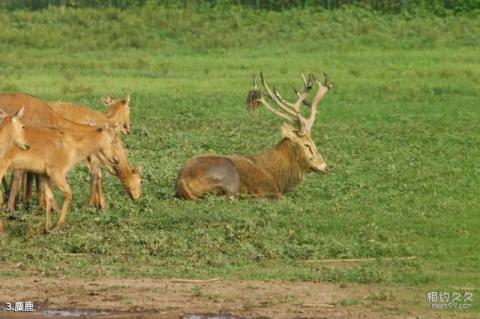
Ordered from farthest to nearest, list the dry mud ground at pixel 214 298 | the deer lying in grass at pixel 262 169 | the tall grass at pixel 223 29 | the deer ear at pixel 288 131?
the tall grass at pixel 223 29 → the deer ear at pixel 288 131 → the deer lying in grass at pixel 262 169 → the dry mud ground at pixel 214 298

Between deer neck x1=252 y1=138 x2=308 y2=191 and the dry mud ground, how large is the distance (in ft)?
13.7

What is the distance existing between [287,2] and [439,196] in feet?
Result: 68.7

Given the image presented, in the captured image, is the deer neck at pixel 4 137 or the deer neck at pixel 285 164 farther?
the deer neck at pixel 285 164

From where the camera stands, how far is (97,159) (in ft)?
44.6

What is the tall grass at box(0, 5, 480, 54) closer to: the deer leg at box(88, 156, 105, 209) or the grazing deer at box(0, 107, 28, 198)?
the deer leg at box(88, 156, 105, 209)

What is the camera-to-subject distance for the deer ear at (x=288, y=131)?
48.5 feet

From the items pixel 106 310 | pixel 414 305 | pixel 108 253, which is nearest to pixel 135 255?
pixel 108 253

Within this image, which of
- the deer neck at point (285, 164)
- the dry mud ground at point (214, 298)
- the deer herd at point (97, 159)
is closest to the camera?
the dry mud ground at point (214, 298)

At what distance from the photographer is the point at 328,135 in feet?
62.3

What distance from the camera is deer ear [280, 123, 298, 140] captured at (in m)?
14.8

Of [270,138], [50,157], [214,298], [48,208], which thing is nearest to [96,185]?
[50,157]

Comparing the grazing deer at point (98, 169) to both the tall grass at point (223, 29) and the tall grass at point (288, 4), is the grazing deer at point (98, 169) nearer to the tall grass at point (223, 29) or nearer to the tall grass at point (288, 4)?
the tall grass at point (223, 29)

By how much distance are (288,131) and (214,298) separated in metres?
5.10

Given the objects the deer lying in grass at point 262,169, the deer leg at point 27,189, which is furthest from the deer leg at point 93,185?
the deer lying in grass at point 262,169
